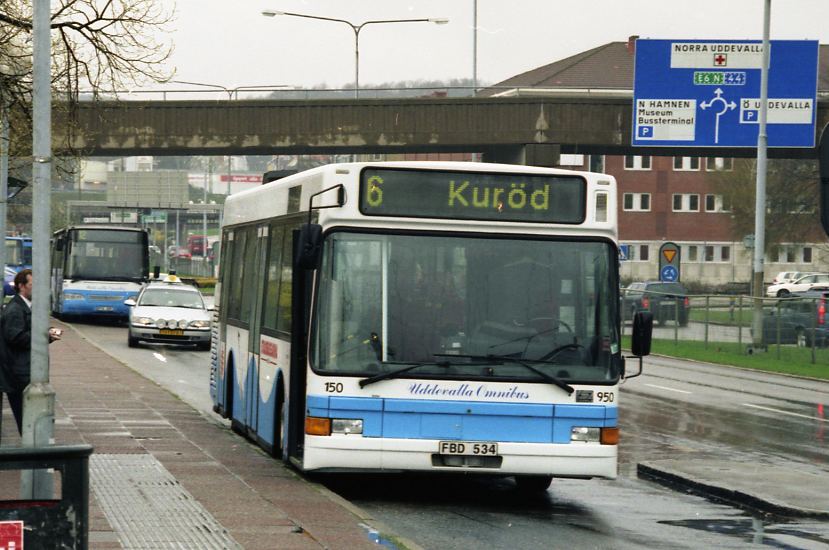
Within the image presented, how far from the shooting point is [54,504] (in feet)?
18.4

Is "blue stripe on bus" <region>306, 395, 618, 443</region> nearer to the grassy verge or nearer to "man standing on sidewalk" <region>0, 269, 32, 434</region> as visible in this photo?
"man standing on sidewalk" <region>0, 269, 32, 434</region>

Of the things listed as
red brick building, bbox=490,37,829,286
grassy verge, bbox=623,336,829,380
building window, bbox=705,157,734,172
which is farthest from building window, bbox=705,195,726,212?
grassy verge, bbox=623,336,829,380

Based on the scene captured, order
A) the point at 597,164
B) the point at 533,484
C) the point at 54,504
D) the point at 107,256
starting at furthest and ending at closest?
the point at 597,164 < the point at 107,256 < the point at 533,484 < the point at 54,504

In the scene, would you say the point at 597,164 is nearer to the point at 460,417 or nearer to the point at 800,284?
the point at 800,284

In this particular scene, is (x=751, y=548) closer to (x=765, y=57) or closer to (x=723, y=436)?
(x=723, y=436)

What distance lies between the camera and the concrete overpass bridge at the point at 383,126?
4731 centimetres

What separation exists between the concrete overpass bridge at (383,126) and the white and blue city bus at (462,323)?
116 ft

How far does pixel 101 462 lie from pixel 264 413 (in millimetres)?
1821

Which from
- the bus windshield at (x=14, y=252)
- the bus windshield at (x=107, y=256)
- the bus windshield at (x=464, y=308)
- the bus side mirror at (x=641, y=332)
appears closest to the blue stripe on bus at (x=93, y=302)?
the bus windshield at (x=107, y=256)

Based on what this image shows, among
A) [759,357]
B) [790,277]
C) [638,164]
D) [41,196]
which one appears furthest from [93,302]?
[638,164]

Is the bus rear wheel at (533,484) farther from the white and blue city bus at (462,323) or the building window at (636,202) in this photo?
the building window at (636,202)

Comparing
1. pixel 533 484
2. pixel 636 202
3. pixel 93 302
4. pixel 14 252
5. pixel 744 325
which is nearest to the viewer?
pixel 533 484

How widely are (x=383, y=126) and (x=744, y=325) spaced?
14.7 meters

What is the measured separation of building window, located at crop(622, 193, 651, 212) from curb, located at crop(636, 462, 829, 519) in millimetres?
91081
